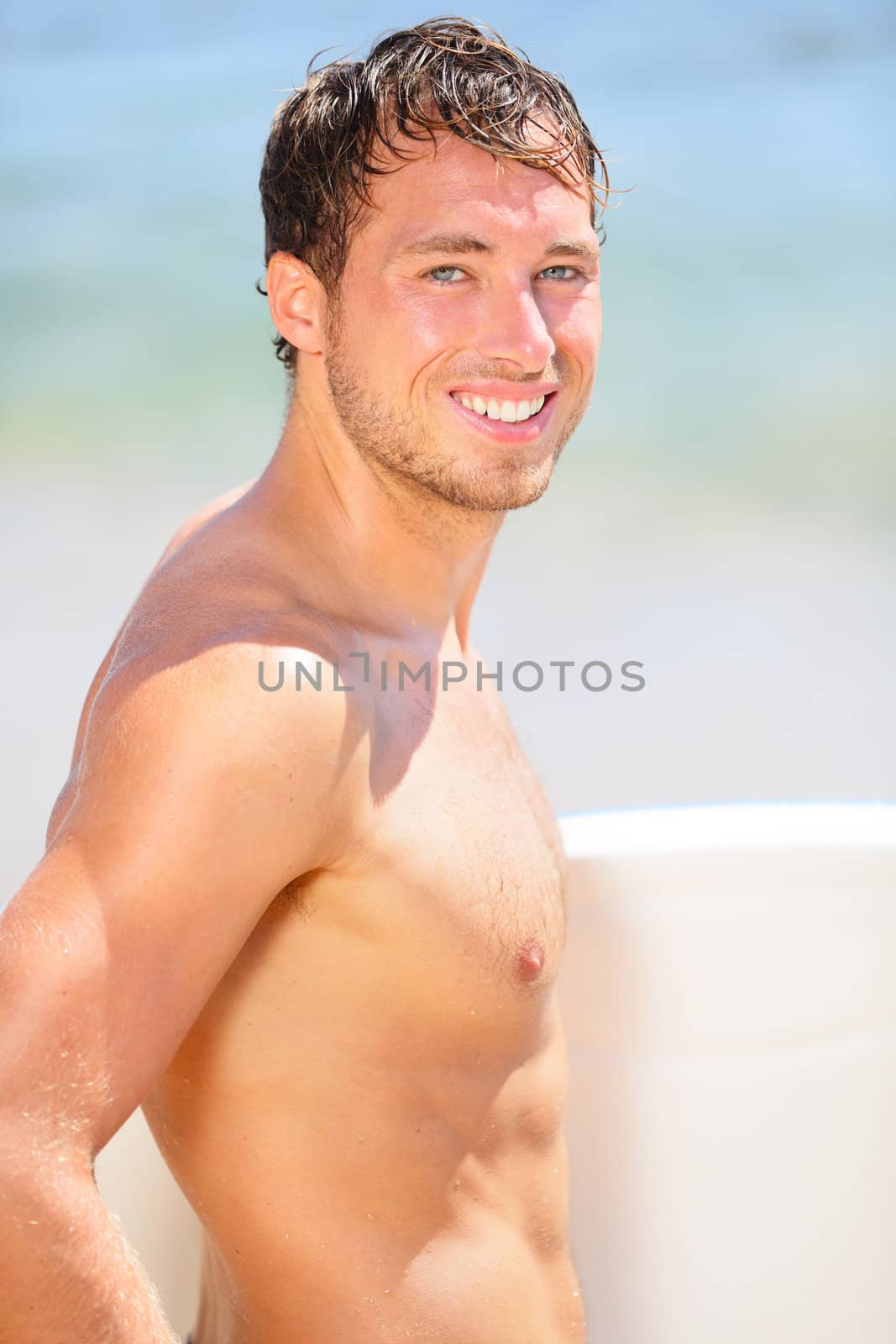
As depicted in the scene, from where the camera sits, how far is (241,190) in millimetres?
5426

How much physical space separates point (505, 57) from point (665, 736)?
2.34 metres

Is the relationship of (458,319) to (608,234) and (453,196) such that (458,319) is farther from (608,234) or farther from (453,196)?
(608,234)

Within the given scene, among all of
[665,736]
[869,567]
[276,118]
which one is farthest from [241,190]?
[276,118]

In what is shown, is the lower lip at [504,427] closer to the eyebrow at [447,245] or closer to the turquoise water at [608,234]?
the eyebrow at [447,245]

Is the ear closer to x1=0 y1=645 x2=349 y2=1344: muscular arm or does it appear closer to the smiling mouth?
the smiling mouth

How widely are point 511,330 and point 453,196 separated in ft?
0.34

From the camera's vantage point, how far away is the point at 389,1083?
93 cm

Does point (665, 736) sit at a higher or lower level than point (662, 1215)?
higher

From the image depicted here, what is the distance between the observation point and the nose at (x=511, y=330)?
104 centimetres

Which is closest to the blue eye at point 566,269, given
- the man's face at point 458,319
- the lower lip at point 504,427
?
the man's face at point 458,319

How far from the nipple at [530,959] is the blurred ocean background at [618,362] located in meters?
2.26

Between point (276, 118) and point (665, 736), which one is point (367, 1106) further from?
point (665, 736)

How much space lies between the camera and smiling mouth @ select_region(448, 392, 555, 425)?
3.43ft

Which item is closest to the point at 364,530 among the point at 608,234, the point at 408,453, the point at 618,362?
the point at 408,453
